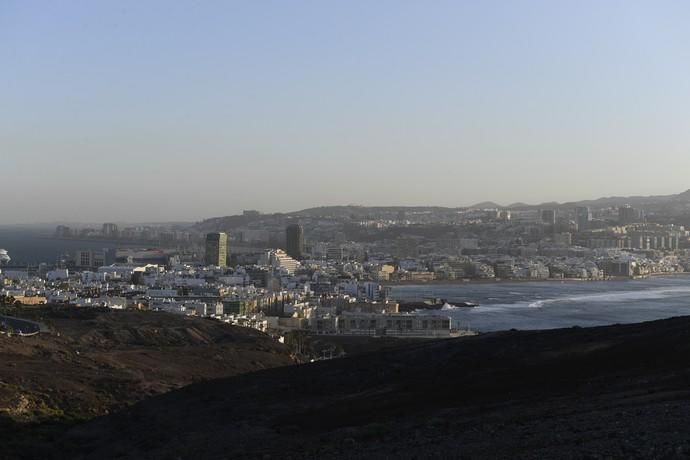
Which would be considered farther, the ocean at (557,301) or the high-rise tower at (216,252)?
the high-rise tower at (216,252)

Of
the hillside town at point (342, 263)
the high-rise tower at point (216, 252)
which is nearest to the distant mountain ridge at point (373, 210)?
the hillside town at point (342, 263)

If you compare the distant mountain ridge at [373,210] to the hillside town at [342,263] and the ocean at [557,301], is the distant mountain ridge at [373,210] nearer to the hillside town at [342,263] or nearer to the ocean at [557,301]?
the hillside town at [342,263]

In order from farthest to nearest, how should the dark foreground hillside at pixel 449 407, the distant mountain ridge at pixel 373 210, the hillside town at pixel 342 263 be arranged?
the distant mountain ridge at pixel 373 210
the hillside town at pixel 342 263
the dark foreground hillside at pixel 449 407

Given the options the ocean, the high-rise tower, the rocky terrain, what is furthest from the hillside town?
the rocky terrain

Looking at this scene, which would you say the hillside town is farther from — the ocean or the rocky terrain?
the rocky terrain

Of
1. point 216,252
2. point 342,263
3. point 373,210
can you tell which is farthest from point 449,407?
point 373,210

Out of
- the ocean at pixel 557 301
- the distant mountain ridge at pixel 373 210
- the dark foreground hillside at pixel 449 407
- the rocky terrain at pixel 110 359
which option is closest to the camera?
the dark foreground hillside at pixel 449 407
